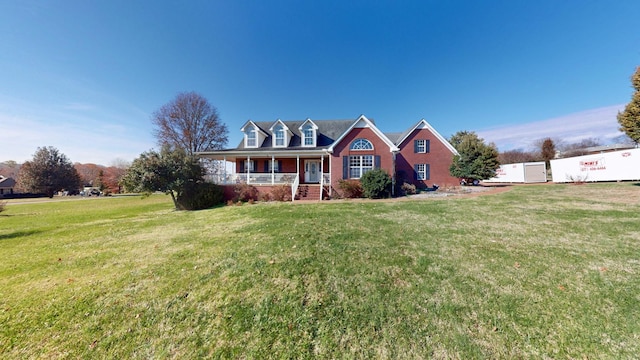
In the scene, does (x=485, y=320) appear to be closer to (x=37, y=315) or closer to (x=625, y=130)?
(x=37, y=315)

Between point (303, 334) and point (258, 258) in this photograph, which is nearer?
point (303, 334)

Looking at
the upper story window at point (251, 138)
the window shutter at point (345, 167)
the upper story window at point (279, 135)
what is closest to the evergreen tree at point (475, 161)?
the window shutter at point (345, 167)

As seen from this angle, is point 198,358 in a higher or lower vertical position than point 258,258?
lower

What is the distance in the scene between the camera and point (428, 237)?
625cm

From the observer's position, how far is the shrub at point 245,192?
16.9 meters

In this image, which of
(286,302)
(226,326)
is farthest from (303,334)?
(226,326)

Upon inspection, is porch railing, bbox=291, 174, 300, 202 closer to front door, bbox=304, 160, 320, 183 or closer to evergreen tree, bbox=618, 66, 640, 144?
front door, bbox=304, 160, 320, 183

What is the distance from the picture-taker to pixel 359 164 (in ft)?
58.9

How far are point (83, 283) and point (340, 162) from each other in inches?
608

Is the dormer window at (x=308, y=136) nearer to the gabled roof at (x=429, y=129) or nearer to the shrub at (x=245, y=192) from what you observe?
the shrub at (x=245, y=192)

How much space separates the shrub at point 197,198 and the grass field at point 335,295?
8.94 metres

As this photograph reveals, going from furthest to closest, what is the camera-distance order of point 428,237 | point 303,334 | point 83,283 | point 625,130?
point 625,130 < point 428,237 < point 83,283 < point 303,334

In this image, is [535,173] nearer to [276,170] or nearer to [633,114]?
[633,114]

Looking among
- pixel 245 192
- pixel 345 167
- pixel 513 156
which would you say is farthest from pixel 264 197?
pixel 513 156
